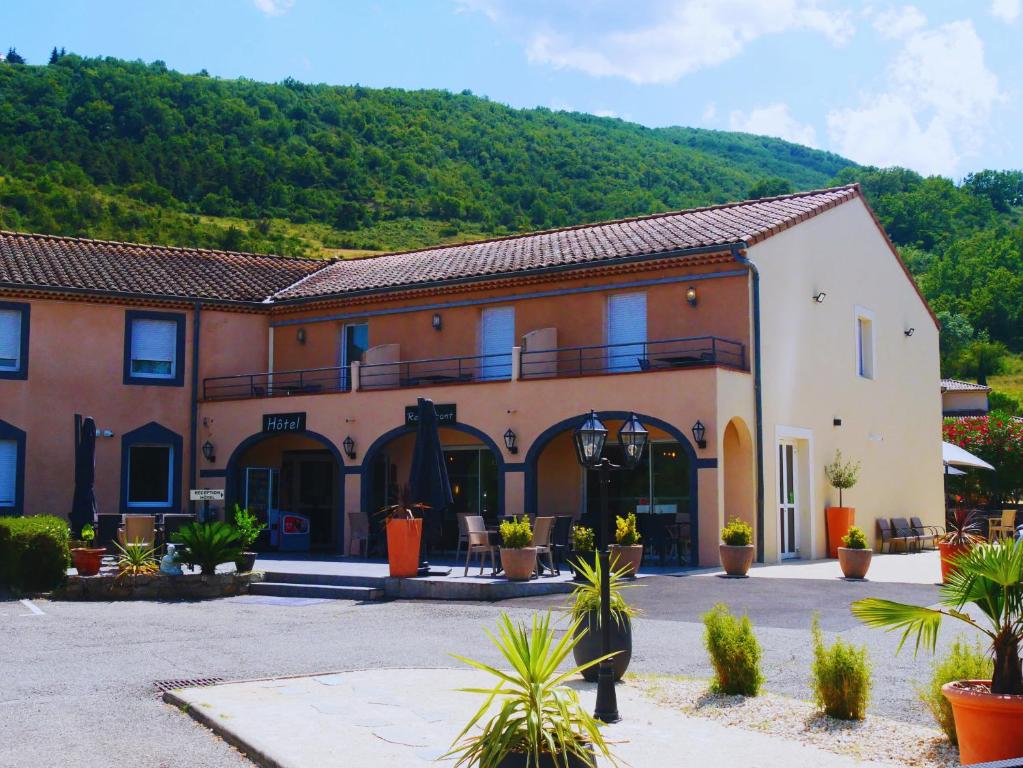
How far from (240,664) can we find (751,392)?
1193 cm

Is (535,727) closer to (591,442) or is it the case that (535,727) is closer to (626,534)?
(591,442)

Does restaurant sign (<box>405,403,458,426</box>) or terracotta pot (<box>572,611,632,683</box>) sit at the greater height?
restaurant sign (<box>405,403,458,426</box>)

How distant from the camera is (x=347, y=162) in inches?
2489

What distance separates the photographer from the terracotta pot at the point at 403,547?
15492mm

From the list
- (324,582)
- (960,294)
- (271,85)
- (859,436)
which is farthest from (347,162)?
(324,582)

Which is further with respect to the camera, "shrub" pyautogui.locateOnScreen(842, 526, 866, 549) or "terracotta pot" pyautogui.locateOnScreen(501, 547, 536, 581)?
"shrub" pyautogui.locateOnScreen(842, 526, 866, 549)

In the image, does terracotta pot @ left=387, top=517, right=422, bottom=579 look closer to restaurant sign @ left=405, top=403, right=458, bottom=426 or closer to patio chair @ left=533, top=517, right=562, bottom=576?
patio chair @ left=533, top=517, right=562, bottom=576

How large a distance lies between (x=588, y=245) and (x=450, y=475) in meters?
5.48

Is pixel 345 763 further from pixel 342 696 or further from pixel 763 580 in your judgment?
pixel 763 580

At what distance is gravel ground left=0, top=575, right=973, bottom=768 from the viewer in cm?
691

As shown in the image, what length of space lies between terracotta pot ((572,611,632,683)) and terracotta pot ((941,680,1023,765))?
3.14 meters

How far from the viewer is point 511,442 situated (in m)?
20.2

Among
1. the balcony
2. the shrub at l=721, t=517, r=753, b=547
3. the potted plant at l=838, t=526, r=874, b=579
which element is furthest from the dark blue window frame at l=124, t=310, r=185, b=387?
the potted plant at l=838, t=526, r=874, b=579

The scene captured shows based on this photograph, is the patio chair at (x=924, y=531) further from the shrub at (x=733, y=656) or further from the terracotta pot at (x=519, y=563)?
the shrub at (x=733, y=656)
